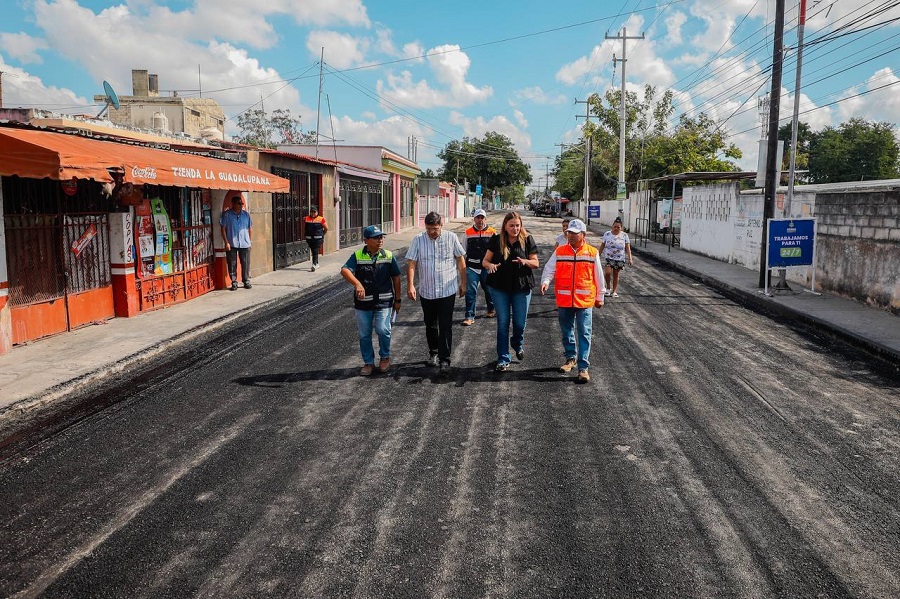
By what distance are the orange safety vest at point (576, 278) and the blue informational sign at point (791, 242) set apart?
29.0 feet

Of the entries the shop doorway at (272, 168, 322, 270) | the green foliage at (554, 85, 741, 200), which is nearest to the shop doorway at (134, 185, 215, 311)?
the shop doorway at (272, 168, 322, 270)

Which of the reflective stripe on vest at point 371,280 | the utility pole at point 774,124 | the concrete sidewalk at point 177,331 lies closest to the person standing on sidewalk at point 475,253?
the reflective stripe on vest at point 371,280

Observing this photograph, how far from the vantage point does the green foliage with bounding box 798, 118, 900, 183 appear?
7162cm

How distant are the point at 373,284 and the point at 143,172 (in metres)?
4.03

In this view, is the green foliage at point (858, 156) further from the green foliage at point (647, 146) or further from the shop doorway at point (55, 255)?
the shop doorway at point (55, 255)

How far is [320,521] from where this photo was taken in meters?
4.18

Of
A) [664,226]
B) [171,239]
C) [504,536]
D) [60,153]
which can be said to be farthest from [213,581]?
[664,226]

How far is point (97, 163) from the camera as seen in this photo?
804 centimetres

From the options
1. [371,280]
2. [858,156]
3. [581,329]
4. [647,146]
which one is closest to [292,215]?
[371,280]

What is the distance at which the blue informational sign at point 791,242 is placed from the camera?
14.7 m

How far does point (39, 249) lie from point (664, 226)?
27816 millimetres

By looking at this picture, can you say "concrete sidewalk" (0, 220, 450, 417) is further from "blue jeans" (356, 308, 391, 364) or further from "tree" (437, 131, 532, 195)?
"tree" (437, 131, 532, 195)

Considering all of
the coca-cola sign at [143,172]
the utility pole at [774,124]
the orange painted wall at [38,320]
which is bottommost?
the orange painted wall at [38,320]

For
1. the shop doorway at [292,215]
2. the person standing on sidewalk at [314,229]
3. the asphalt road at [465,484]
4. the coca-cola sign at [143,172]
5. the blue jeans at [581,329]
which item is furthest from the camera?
the shop doorway at [292,215]
